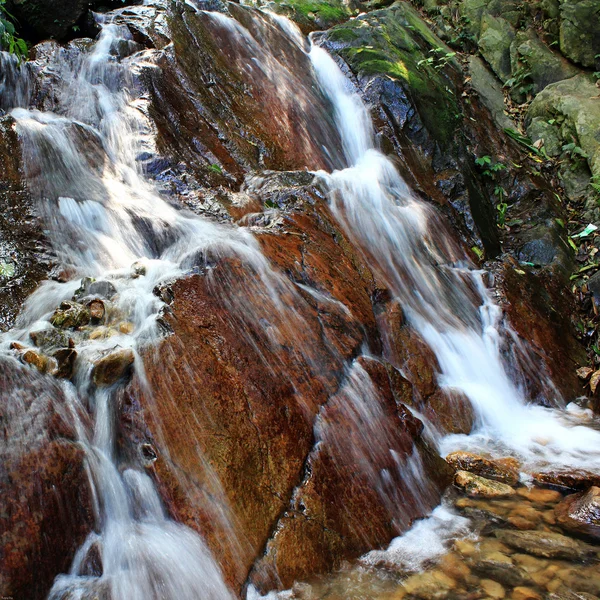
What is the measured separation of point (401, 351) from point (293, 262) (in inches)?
62.0

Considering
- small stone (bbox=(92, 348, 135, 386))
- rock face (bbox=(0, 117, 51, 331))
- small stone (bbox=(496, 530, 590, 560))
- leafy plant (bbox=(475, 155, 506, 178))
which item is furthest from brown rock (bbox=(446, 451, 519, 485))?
leafy plant (bbox=(475, 155, 506, 178))

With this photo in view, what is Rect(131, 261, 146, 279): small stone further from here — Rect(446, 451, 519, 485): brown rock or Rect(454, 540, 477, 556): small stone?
Rect(454, 540, 477, 556): small stone

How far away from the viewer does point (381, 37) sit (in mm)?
11195

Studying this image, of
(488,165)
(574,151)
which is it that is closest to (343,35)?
(488,165)

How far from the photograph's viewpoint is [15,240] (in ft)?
16.5

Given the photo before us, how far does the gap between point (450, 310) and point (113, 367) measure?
453 centimetres

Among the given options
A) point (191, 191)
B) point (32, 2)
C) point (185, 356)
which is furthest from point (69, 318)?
point (32, 2)

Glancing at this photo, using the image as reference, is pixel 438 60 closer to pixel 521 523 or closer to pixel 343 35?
pixel 343 35

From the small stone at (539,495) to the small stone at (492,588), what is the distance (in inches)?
49.3

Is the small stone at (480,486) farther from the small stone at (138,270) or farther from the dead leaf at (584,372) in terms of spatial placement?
the small stone at (138,270)

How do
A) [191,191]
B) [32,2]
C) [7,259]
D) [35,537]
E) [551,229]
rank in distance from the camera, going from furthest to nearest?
[551,229], [32,2], [191,191], [7,259], [35,537]

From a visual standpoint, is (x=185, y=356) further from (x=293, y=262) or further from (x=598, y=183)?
(x=598, y=183)

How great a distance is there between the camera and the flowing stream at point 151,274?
3.40m

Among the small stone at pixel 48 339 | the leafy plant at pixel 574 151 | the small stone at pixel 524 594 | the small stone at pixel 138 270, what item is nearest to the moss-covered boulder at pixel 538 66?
the leafy plant at pixel 574 151
